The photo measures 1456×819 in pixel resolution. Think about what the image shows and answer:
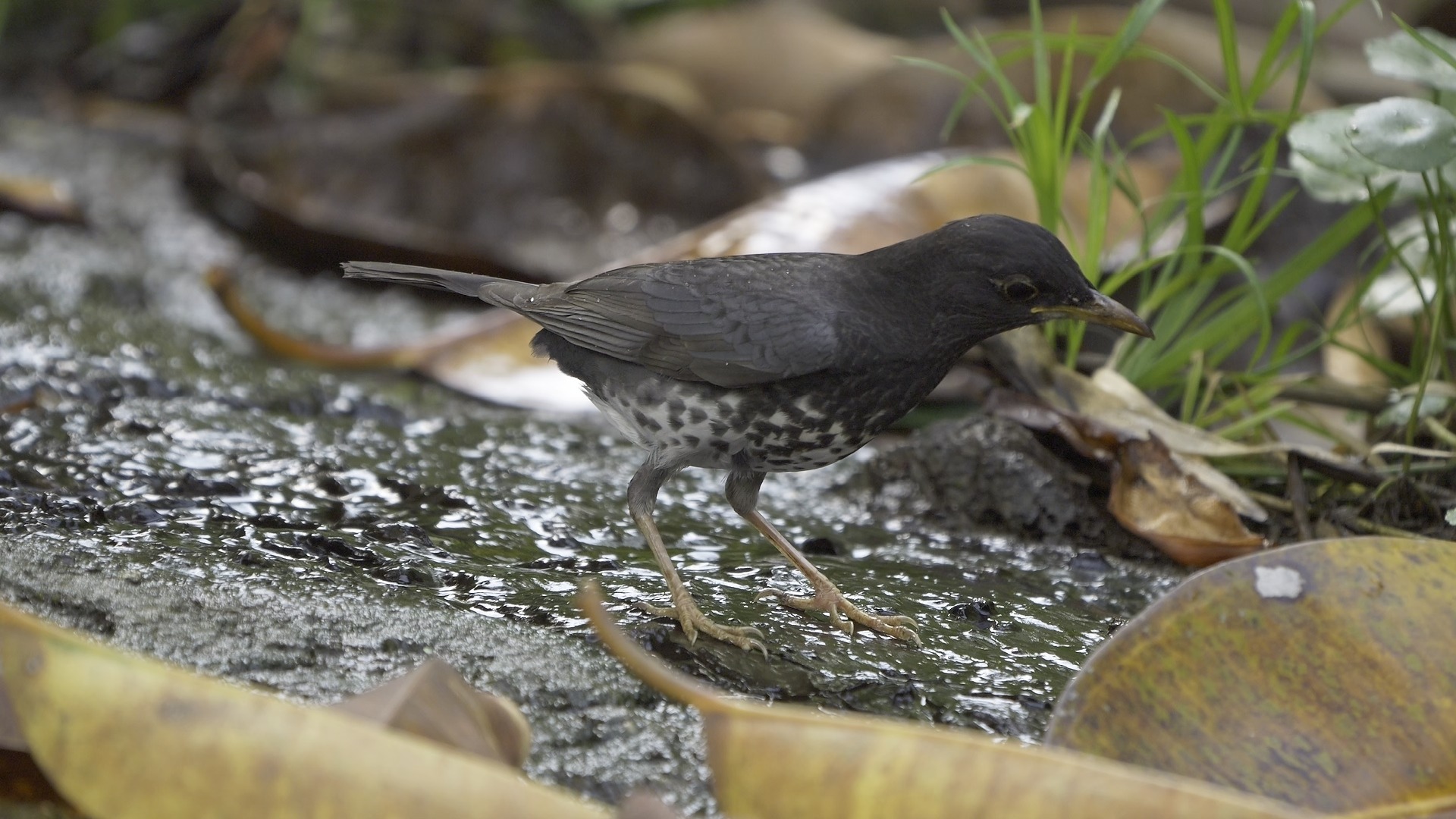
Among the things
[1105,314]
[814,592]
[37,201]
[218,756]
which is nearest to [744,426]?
[814,592]

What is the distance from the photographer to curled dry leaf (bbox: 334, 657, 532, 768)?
5.87ft

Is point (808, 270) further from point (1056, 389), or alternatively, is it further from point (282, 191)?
point (282, 191)

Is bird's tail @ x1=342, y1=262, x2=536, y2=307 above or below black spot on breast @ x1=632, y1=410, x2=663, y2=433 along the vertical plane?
above

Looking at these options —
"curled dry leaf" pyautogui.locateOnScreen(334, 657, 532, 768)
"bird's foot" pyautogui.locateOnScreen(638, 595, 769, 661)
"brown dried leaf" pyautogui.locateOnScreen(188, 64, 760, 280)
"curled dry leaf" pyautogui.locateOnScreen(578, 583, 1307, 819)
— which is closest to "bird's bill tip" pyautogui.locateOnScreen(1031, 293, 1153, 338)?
"bird's foot" pyautogui.locateOnScreen(638, 595, 769, 661)

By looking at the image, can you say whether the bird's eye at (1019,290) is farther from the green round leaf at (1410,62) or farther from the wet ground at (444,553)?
the green round leaf at (1410,62)

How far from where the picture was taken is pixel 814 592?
2.99m

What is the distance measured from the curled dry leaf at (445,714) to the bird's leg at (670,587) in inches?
27.4

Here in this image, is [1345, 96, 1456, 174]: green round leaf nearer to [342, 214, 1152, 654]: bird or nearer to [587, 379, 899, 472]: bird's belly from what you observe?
[342, 214, 1152, 654]: bird

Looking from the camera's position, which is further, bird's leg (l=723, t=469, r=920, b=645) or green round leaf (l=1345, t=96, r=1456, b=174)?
green round leaf (l=1345, t=96, r=1456, b=174)

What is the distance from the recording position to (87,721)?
1.72 metres

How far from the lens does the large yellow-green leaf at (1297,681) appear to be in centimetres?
203

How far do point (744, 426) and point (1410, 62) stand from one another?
5.69 feet

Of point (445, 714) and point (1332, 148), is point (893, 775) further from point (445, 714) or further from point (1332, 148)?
point (1332, 148)

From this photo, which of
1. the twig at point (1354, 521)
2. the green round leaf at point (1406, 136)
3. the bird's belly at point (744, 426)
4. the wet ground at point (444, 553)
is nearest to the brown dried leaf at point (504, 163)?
the wet ground at point (444, 553)
